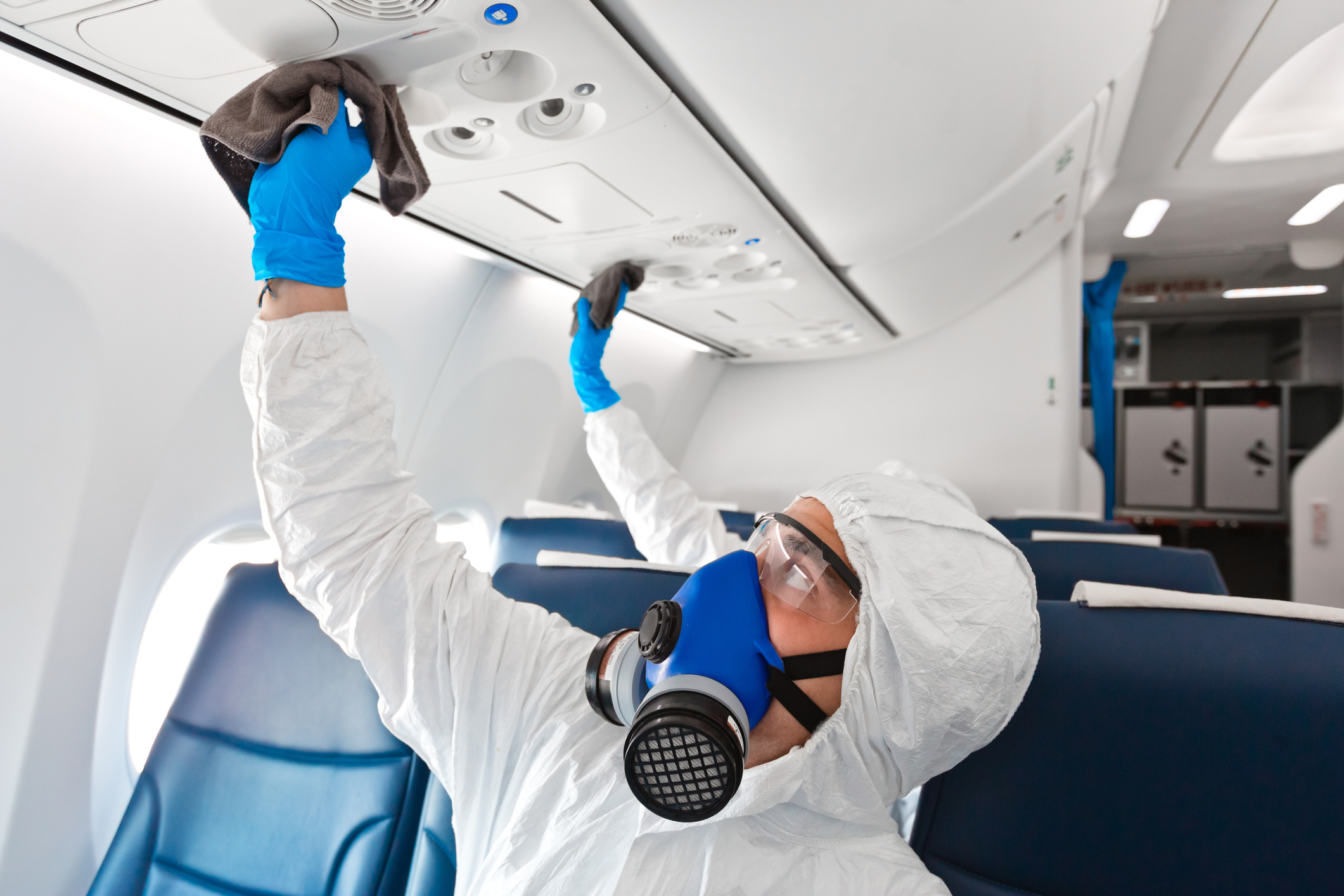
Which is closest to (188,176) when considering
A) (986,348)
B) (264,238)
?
(264,238)

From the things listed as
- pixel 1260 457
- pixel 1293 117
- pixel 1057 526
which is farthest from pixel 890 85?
pixel 1260 457

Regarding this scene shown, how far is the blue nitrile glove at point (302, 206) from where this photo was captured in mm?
1139

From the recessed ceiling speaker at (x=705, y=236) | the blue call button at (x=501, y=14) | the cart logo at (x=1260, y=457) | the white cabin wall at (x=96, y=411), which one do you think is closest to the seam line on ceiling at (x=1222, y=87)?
the recessed ceiling speaker at (x=705, y=236)

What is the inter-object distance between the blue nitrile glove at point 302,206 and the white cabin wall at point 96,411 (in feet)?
2.09

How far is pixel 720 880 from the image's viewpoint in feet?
3.31

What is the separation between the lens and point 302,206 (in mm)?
1162

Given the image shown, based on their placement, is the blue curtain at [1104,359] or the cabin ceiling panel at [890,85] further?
the blue curtain at [1104,359]

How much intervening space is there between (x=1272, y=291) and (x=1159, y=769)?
764 centimetres

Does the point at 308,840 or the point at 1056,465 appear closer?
the point at 308,840

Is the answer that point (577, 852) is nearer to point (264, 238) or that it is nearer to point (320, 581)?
point (320, 581)

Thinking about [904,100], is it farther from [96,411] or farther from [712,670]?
[96,411]

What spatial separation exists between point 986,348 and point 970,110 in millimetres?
3170

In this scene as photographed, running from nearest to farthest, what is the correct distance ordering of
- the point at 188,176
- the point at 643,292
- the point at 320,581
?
the point at 320,581 → the point at 188,176 → the point at 643,292

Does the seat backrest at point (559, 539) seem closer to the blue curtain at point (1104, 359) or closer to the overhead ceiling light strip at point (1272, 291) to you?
the blue curtain at point (1104, 359)
